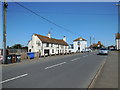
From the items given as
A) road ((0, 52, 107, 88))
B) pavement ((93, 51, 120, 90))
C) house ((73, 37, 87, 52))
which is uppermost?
house ((73, 37, 87, 52))

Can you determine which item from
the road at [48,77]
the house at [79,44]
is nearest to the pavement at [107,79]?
the road at [48,77]

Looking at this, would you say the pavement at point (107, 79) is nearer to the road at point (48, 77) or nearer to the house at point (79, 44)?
the road at point (48, 77)

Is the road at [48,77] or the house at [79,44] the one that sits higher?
the house at [79,44]

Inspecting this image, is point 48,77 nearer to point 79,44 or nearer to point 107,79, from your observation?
point 107,79

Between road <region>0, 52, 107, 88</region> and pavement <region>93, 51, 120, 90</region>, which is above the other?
pavement <region>93, 51, 120, 90</region>

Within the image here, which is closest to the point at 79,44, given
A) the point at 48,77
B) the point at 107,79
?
the point at 48,77

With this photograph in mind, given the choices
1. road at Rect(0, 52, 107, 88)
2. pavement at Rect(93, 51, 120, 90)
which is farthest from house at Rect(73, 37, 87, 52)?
pavement at Rect(93, 51, 120, 90)

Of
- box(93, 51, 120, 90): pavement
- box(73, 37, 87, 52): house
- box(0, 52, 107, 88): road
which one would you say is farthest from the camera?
box(73, 37, 87, 52): house

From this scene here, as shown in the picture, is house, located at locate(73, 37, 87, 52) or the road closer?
the road

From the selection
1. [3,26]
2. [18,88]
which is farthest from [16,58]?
[18,88]

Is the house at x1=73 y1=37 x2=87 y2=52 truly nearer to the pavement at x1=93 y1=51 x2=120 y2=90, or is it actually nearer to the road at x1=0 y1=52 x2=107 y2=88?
the road at x1=0 y1=52 x2=107 y2=88

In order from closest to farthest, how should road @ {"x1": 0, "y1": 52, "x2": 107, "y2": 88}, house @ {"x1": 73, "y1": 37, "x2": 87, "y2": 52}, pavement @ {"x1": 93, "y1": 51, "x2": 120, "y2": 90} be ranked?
pavement @ {"x1": 93, "y1": 51, "x2": 120, "y2": 90} → road @ {"x1": 0, "y1": 52, "x2": 107, "y2": 88} → house @ {"x1": 73, "y1": 37, "x2": 87, "y2": 52}

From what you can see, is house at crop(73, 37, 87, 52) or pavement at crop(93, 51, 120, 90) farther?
house at crop(73, 37, 87, 52)

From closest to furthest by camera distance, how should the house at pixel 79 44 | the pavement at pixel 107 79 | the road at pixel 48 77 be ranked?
1. the pavement at pixel 107 79
2. the road at pixel 48 77
3. the house at pixel 79 44
